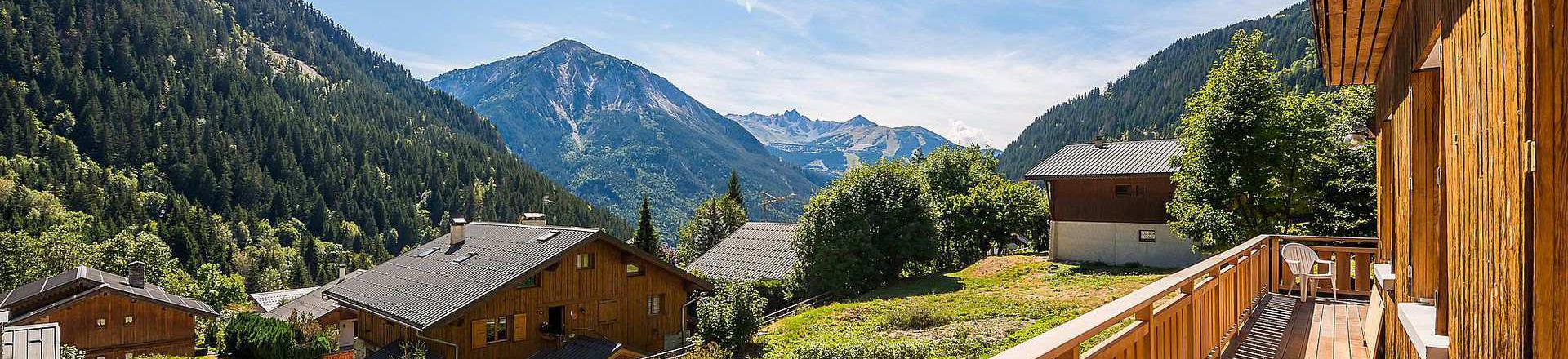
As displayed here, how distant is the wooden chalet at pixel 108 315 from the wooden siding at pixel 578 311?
7.57 metres

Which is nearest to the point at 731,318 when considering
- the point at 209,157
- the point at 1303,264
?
the point at 1303,264

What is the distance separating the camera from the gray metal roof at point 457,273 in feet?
73.1

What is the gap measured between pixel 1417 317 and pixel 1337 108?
67.4ft

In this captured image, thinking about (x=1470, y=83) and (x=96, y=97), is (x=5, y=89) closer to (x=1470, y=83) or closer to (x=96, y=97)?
(x=96, y=97)

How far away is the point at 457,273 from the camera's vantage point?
24.9 m

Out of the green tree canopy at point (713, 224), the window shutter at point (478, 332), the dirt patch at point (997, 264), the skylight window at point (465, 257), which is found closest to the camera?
the window shutter at point (478, 332)

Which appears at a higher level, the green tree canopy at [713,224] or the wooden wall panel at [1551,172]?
the wooden wall panel at [1551,172]

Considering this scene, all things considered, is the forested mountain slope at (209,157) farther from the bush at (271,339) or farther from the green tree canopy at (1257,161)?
the green tree canopy at (1257,161)

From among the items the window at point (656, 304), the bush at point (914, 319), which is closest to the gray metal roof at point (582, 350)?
the window at point (656, 304)

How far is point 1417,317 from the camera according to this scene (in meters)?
3.77

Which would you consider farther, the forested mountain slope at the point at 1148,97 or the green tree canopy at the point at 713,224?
the forested mountain slope at the point at 1148,97

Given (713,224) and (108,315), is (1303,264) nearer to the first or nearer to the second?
(108,315)

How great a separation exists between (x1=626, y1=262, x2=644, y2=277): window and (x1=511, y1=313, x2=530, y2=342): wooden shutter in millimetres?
3658

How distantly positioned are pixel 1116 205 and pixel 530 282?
18.7 meters
